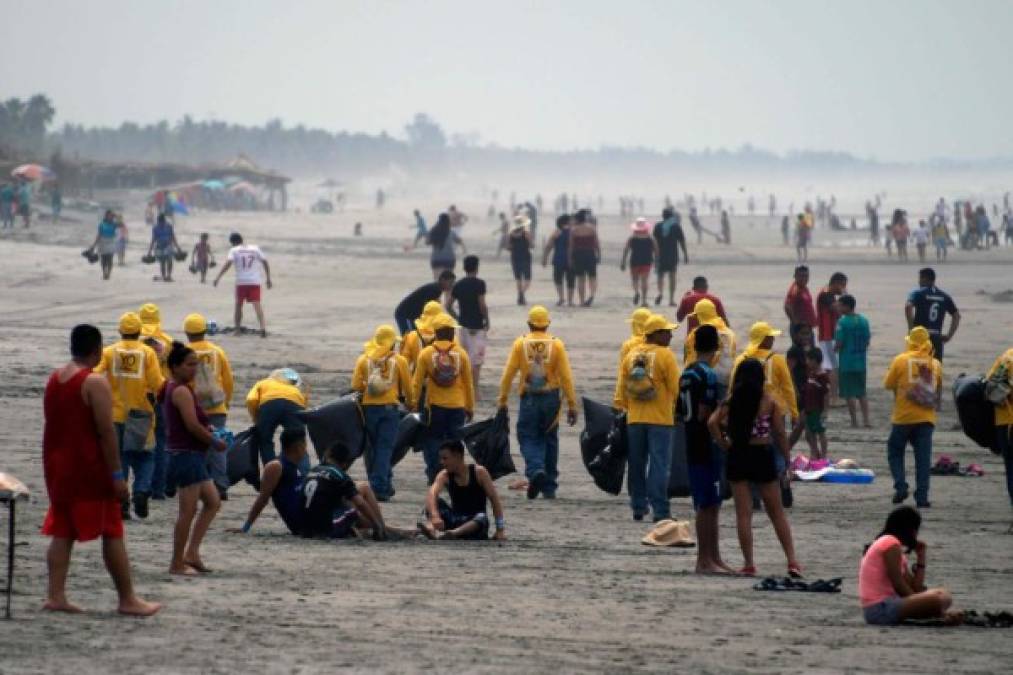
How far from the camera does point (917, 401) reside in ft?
49.7

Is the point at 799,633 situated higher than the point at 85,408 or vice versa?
the point at 85,408

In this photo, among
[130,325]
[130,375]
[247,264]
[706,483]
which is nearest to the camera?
[706,483]

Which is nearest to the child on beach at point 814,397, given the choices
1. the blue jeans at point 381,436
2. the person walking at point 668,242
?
the blue jeans at point 381,436

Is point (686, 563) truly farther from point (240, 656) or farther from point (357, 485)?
point (240, 656)

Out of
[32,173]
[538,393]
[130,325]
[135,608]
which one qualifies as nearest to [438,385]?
[538,393]

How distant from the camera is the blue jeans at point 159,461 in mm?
14383

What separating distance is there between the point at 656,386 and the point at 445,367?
79.4 inches

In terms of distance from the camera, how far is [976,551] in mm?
13336

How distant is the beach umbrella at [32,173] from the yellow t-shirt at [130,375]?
51704 millimetres

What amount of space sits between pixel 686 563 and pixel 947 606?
2.51 meters

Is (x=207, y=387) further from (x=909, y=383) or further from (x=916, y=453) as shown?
(x=916, y=453)

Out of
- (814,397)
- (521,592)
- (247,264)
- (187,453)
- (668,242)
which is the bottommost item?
(521,592)

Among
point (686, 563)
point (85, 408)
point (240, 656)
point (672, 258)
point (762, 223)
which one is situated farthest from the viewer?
point (762, 223)

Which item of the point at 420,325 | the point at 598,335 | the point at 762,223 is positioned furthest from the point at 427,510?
the point at 762,223
